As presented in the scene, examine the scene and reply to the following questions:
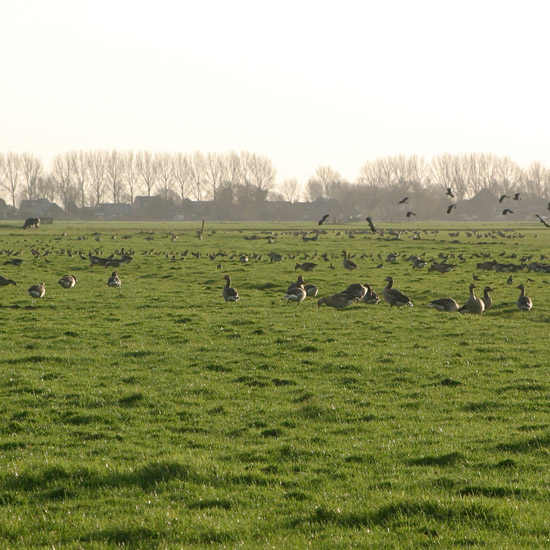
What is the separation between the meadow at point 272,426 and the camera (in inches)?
309

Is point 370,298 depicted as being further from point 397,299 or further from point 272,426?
point 272,426

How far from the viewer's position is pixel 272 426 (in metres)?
12.1

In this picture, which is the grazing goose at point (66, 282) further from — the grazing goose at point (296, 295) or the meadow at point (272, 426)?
the grazing goose at point (296, 295)

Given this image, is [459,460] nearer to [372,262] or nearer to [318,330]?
[318,330]

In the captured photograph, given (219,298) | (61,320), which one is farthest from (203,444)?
(219,298)

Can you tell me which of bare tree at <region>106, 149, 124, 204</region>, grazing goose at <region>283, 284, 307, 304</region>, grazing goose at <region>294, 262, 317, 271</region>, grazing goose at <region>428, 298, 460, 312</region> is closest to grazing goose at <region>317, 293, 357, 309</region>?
grazing goose at <region>283, 284, 307, 304</region>

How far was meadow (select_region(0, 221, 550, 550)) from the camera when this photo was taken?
7.84 metres

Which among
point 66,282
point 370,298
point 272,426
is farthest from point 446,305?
point 66,282

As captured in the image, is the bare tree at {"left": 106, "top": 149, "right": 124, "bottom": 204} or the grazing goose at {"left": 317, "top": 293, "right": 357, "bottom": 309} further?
the bare tree at {"left": 106, "top": 149, "right": 124, "bottom": 204}

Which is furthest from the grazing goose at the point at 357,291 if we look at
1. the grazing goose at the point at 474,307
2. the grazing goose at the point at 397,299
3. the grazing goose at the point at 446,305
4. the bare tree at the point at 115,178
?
the bare tree at the point at 115,178

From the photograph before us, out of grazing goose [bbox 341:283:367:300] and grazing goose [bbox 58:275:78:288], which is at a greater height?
grazing goose [bbox 341:283:367:300]

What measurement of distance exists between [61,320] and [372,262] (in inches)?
1090

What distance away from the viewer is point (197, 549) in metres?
7.23

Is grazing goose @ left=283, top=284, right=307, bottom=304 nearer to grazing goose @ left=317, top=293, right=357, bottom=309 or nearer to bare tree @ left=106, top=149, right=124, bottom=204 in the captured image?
grazing goose @ left=317, top=293, right=357, bottom=309
